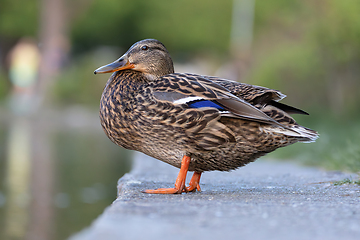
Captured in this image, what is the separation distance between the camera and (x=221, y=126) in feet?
11.9

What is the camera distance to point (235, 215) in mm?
2652

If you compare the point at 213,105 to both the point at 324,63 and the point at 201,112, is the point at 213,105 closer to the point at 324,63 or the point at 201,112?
the point at 201,112

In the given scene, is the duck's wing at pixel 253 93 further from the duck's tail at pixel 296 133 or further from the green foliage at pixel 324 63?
the green foliage at pixel 324 63

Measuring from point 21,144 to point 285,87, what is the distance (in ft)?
19.0

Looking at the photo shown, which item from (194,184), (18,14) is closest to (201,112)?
(194,184)

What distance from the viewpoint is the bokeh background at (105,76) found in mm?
7051

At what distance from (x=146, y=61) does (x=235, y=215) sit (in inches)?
72.7

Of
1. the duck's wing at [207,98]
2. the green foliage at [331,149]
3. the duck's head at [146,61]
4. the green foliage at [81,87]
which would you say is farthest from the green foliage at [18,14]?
the duck's wing at [207,98]

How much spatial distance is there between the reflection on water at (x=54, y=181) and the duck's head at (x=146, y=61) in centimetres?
207

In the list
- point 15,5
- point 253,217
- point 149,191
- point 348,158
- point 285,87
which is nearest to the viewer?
point 253,217

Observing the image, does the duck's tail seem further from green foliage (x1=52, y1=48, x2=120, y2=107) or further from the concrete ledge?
green foliage (x1=52, y1=48, x2=120, y2=107)

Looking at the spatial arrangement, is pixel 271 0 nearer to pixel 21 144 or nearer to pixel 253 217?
pixel 21 144

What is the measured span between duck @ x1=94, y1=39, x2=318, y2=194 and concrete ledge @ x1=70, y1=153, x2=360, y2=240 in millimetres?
286

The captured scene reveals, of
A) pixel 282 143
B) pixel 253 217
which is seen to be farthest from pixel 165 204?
pixel 282 143
